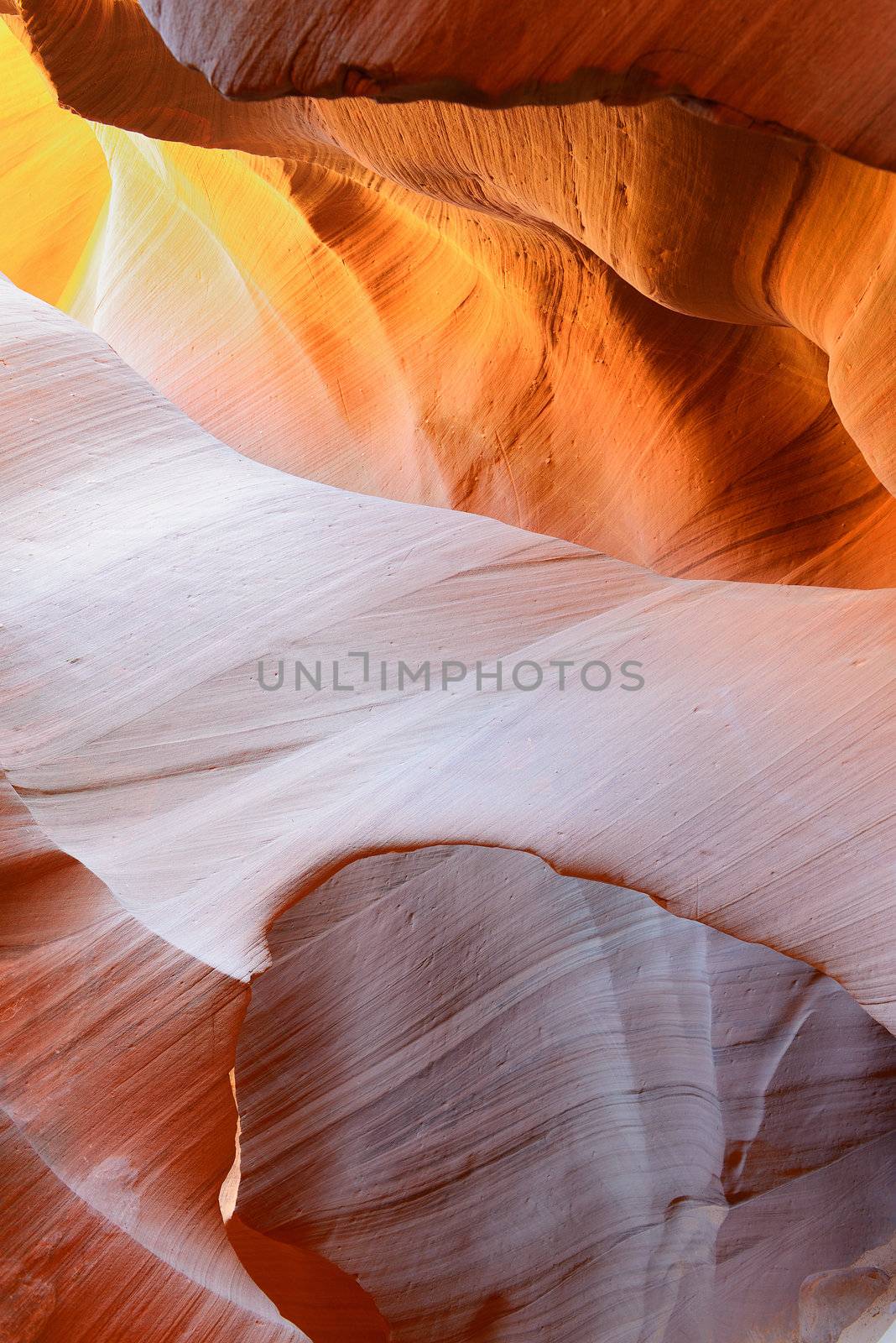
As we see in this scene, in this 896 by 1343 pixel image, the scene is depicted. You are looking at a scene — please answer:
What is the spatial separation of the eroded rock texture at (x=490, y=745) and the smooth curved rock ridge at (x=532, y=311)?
15mm

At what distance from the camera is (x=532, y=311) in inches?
120

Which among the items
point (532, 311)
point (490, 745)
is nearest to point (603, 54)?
point (490, 745)

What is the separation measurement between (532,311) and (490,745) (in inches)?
70.6

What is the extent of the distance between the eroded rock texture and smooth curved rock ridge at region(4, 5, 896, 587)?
0.01m

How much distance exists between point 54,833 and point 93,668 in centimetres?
36

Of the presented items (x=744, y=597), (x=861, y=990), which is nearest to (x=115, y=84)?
(x=744, y=597)

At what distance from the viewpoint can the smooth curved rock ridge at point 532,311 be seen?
6.19 feet

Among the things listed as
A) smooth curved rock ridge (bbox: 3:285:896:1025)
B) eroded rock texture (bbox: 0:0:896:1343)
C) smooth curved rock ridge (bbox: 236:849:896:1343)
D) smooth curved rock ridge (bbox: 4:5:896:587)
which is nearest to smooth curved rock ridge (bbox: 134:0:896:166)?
eroded rock texture (bbox: 0:0:896:1343)

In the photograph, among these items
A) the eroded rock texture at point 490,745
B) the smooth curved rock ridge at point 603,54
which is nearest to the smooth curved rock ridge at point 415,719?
the eroded rock texture at point 490,745

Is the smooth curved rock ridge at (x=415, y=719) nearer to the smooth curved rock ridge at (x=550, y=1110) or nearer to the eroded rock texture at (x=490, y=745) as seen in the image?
the eroded rock texture at (x=490, y=745)

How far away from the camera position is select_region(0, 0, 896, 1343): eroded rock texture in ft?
5.26

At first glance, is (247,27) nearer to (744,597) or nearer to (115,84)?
(744,597)

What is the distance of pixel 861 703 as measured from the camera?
5.50 feet

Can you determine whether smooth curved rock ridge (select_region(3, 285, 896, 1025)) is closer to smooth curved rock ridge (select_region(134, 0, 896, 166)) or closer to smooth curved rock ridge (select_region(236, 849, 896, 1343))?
smooth curved rock ridge (select_region(236, 849, 896, 1343))
